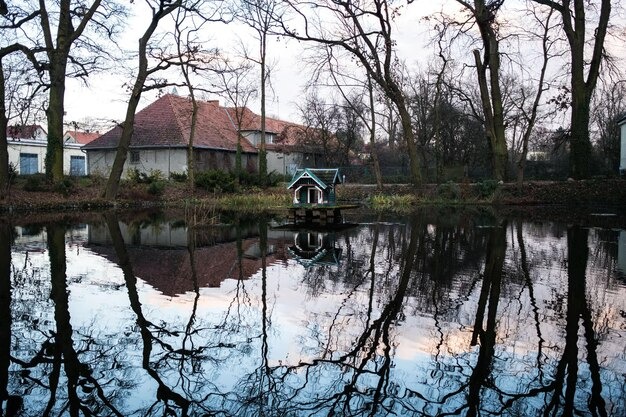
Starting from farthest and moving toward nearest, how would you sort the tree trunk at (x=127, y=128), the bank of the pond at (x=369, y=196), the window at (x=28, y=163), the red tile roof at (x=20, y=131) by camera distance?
the window at (x=28, y=163), the red tile roof at (x=20, y=131), the tree trunk at (x=127, y=128), the bank of the pond at (x=369, y=196)

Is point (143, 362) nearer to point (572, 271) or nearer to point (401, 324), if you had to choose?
point (401, 324)

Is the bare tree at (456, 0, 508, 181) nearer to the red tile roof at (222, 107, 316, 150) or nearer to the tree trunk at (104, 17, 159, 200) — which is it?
the tree trunk at (104, 17, 159, 200)

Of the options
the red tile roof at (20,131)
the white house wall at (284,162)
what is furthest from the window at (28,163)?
the white house wall at (284,162)

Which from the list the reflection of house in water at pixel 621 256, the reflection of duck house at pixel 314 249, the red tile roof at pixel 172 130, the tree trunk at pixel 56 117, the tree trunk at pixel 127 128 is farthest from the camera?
the red tile roof at pixel 172 130

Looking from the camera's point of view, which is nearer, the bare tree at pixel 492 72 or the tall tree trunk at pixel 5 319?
the tall tree trunk at pixel 5 319

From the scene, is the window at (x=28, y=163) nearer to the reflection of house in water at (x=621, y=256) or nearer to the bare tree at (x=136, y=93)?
the bare tree at (x=136, y=93)

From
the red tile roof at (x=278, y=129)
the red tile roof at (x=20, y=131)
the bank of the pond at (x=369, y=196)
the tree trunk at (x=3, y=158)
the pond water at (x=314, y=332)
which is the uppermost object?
the red tile roof at (x=278, y=129)

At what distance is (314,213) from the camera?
69.7 ft

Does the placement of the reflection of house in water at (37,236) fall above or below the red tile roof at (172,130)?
below

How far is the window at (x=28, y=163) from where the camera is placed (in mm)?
52188

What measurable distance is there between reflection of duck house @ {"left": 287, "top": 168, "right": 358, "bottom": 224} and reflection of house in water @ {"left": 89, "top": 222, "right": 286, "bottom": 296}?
3.80m

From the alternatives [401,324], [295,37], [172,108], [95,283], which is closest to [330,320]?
[401,324]

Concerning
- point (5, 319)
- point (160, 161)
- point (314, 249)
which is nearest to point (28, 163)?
point (160, 161)

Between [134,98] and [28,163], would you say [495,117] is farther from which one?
[28,163]
